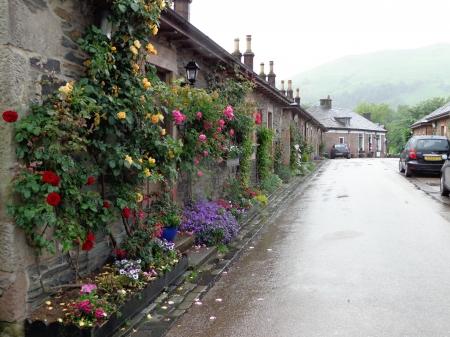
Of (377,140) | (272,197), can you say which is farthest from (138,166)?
(377,140)

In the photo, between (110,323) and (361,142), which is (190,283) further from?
(361,142)

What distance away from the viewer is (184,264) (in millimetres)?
5535

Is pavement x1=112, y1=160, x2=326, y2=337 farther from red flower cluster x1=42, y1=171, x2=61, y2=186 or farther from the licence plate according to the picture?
the licence plate

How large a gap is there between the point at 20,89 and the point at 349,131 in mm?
52967

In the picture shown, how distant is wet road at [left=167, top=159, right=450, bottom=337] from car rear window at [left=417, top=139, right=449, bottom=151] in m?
8.14

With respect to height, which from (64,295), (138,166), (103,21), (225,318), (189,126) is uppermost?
(103,21)

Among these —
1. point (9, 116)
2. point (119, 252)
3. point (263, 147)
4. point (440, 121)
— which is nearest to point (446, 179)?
point (263, 147)

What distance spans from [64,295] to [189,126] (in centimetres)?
437

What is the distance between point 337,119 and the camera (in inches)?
2162

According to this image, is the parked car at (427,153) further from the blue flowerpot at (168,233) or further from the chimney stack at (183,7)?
the blue flowerpot at (168,233)

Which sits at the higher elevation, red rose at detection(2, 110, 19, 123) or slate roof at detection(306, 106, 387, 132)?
slate roof at detection(306, 106, 387, 132)

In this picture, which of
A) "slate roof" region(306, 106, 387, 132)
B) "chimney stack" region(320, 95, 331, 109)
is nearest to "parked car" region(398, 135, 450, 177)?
"slate roof" region(306, 106, 387, 132)

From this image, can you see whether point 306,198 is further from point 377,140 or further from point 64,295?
point 377,140

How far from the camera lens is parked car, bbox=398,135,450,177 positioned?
16641mm
